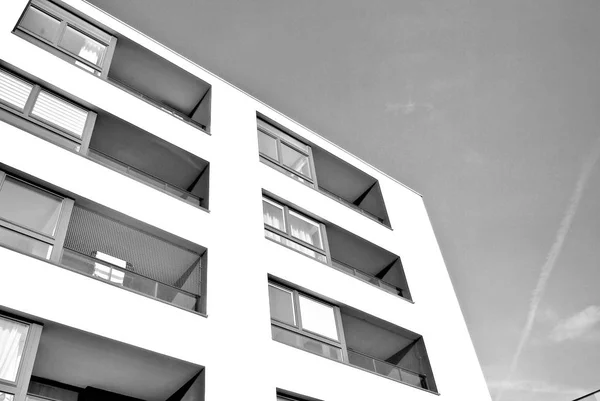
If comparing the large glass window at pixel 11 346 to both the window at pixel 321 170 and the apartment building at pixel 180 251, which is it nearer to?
the apartment building at pixel 180 251

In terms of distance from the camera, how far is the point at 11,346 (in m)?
8.24

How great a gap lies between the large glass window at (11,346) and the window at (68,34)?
7.66m

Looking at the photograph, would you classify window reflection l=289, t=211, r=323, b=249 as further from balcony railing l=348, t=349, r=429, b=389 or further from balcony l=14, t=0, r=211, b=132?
balcony l=14, t=0, r=211, b=132

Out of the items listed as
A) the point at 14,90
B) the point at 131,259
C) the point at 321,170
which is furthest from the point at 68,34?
the point at 321,170

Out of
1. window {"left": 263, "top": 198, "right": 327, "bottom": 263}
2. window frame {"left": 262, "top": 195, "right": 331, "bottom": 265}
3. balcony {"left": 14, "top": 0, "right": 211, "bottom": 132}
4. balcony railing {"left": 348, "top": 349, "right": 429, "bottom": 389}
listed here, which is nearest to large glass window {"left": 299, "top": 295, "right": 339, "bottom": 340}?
balcony railing {"left": 348, "top": 349, "right": 429, "bottom": 389}

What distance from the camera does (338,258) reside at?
17344mm

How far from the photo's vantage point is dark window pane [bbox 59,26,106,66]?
14.1 m

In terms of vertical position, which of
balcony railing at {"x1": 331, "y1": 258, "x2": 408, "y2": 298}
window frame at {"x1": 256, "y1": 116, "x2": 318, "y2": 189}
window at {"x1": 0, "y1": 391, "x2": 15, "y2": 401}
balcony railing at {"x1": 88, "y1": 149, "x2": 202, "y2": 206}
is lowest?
window at {"x1": 0, "y1": 391, "x2": 15, "y2": 401}

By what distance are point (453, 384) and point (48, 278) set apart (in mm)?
10320

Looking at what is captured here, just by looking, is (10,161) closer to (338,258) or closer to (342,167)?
(338,258)

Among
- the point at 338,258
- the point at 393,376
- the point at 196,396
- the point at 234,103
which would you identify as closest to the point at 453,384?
the point at 393,376

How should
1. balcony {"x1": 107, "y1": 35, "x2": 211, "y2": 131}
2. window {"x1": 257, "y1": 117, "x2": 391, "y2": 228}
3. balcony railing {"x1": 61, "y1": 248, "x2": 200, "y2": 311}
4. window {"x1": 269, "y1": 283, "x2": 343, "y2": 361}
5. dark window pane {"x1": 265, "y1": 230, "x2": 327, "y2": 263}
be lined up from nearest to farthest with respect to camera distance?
balcony railing {"x1": 61, "y1": 248, "x2": 200, "y2": 311} < window {"x1": 269, "y1": 283, "x2": 343, "y2": 361} < dark window pane {"x1": 265, "y1": 230, "x2": 327, "y2": 263} < balcony {"x1": 107, "y1": 35, "x2": 211, "y2": 131} < window {"x1": 257, "y1": 117, "x2": 391, "y2": 228}

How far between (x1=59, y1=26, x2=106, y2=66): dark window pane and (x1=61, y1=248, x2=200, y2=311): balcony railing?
6290 millimetres

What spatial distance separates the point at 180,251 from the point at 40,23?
7.03 metres
